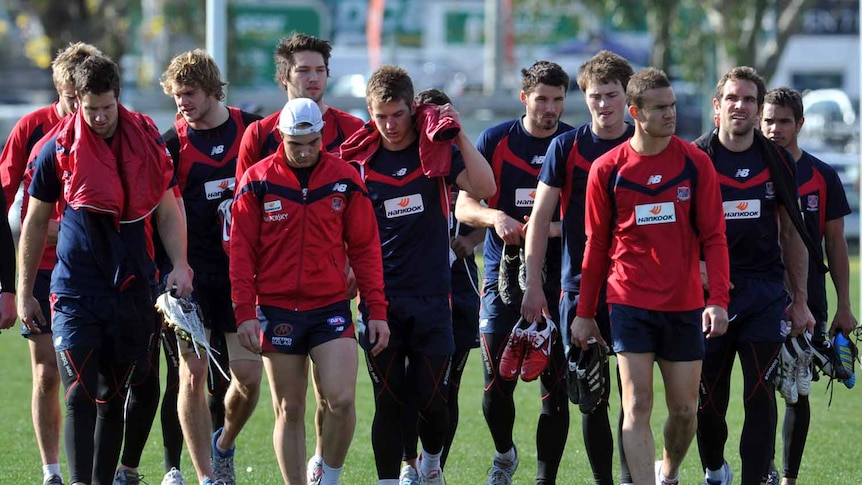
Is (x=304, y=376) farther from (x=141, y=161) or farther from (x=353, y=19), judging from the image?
(x=353, y=19)

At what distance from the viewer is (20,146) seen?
26.4 ft

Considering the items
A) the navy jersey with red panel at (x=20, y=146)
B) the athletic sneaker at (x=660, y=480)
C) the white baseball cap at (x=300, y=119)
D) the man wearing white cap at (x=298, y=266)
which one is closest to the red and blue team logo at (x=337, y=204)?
the man wearing white cap at (x=298, y=266)

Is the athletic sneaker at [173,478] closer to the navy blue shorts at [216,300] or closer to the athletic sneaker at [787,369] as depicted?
the navy blue shorts at [216,300]

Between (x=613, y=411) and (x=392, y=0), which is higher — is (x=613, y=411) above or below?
below

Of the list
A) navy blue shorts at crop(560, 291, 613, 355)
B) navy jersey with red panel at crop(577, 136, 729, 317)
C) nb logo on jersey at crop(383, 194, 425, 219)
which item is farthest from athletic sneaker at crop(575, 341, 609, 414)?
nb logo on jersey at crop(383, 194, 425, 219)

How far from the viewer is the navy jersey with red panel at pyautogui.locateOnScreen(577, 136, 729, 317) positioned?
6793mm

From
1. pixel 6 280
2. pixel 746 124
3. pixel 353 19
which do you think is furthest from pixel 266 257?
pixel 353 19

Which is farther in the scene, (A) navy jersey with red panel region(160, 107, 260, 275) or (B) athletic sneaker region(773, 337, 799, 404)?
(A) navy jersey with red panel region(160, 107, 260, 275)

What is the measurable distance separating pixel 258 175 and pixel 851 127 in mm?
28887

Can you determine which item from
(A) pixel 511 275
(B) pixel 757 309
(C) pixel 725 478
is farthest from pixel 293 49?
(C) pixel 725 478

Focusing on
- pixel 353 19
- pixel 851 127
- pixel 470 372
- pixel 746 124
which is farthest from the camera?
pixel 353 19

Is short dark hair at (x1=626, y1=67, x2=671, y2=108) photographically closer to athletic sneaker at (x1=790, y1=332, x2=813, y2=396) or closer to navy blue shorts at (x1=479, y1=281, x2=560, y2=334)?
navy blue shorts at (x1=479, y1=281, x2=560, y2=334)

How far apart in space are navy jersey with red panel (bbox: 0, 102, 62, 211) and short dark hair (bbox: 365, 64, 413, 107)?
1887 millimetres

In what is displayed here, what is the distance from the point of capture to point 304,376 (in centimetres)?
699
